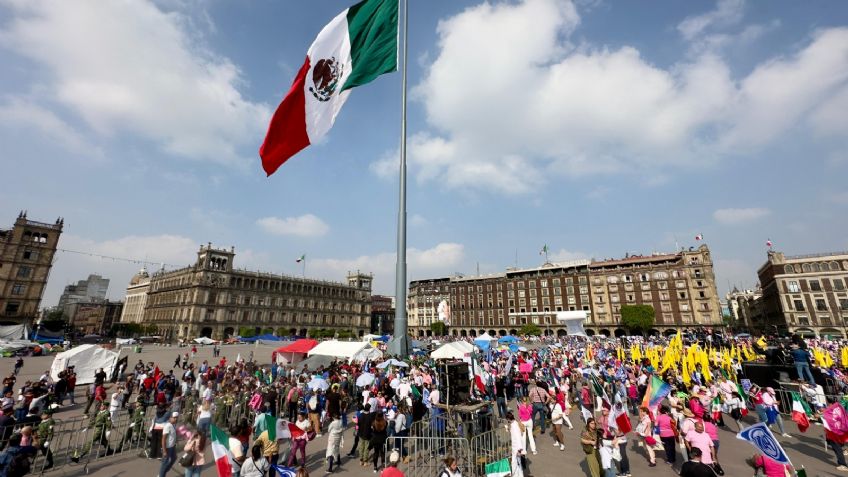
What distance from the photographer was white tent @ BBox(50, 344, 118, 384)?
682 inches

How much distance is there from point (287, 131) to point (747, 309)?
509 feet

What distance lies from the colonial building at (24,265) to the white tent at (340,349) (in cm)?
6297

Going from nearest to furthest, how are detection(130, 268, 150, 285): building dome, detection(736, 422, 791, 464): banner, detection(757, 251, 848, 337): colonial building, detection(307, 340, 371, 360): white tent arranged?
detection(736, 422, 791, 464): banner < detection(307, 340, 371, 360): white tent < detection(757, 251, 848, 337): colonial building < detection(130, 268, 150, 285): building dome

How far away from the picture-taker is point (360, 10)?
13469mm

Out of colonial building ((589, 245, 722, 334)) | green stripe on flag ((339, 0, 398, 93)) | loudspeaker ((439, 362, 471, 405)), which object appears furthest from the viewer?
colonial building ((589, 245, 722, 334))

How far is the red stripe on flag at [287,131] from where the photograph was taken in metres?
11.2

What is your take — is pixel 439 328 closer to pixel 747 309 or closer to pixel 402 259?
pixel 402 259

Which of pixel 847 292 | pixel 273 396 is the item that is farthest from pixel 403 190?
pixel 847 292

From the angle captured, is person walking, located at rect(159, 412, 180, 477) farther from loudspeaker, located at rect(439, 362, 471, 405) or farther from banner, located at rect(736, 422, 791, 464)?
banner, located at rect(736, 422, 791, 464)

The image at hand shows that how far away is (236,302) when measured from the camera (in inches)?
3051

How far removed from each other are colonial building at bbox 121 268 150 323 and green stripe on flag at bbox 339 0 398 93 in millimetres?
111367

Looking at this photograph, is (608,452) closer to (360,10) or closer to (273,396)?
(273,396)

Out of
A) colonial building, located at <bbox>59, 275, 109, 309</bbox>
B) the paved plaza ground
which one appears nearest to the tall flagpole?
the paved plaza ground

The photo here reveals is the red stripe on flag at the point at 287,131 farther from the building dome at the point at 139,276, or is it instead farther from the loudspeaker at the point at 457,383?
the building dome at the point at 139,276
